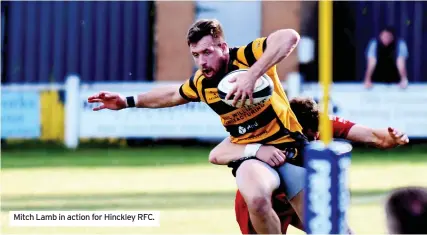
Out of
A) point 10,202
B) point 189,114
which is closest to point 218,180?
point 10,202

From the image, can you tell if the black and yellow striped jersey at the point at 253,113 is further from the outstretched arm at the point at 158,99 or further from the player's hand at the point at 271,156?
the outstretched arm at the point at 158,99

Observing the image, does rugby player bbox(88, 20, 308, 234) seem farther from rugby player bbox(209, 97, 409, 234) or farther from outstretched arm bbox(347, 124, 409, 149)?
outstretched arm bbox(347, 124, 409, 149)

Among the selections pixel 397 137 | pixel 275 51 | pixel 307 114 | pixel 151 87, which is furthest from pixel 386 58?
pixel 275 51

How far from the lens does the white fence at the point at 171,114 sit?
16.1 meters

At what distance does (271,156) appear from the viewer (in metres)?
6.30

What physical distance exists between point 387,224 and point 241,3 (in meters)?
15.5

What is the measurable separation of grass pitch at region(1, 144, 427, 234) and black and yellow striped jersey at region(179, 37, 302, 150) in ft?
4.68

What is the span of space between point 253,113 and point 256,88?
0.96ft

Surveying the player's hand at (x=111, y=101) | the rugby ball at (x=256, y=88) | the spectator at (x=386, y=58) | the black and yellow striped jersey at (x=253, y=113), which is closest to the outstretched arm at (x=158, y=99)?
the player's hand at (x=111, y=101)

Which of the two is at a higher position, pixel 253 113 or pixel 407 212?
pixel 253 113

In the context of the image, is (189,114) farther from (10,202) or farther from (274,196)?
(274,196)

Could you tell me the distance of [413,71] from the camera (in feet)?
62.5
